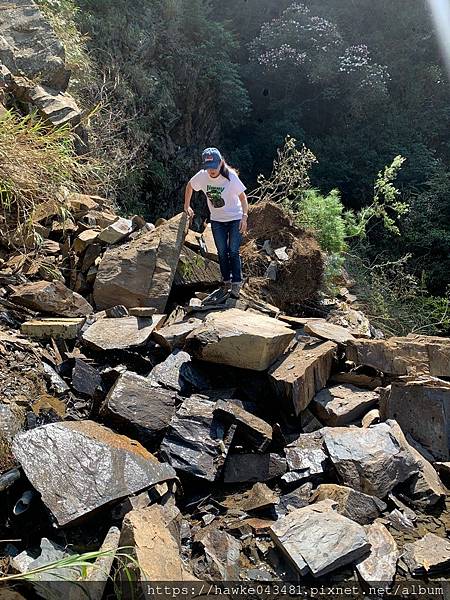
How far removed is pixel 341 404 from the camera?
333cm

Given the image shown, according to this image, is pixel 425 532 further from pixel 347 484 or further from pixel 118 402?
pixel 118 402

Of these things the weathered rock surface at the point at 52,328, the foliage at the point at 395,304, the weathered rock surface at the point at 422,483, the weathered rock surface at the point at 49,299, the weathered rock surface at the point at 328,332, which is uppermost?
the weathered rock surface at the point at 49,299

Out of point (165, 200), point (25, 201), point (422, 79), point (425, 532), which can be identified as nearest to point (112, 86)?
point (165, 200)

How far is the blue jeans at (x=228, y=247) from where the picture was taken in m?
4.23

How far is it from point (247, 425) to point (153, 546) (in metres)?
0.97

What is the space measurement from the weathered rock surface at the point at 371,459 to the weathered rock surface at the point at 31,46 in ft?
16.7

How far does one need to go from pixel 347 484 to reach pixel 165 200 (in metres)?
6.77

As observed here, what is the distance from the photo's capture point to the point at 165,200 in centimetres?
866

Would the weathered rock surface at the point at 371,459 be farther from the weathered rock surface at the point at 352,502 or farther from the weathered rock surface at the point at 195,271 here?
the weathered rock surface at the point at 195,271

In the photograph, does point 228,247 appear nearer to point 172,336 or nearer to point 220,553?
point 172,336

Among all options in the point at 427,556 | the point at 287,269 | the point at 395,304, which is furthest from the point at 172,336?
the point at 395,304

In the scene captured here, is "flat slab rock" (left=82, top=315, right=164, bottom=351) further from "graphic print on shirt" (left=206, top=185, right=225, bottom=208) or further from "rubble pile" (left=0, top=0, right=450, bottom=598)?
"graphic print on shirt" (left=206, top=185, right=225, bottom=208)

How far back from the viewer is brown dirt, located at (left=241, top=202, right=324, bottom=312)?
4.95 metres

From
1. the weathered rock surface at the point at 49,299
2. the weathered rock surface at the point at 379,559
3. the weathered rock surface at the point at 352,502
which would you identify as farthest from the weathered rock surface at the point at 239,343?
the weathered rock surface at the point at 379,559
